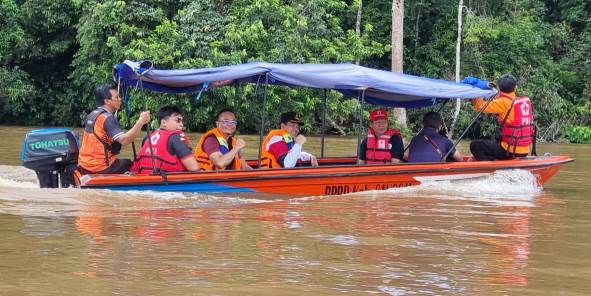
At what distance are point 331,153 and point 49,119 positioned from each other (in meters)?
13.2

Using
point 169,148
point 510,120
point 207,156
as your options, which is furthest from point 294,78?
point 510,120

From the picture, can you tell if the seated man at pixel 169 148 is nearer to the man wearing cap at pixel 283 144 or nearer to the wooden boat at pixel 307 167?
the wooden boat at pixel 307 167

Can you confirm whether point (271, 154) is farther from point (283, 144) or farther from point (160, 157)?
point (160, 157)

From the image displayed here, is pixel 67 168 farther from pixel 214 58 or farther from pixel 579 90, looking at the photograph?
pixel 579 90

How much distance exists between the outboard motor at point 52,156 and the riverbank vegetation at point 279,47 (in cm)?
1088

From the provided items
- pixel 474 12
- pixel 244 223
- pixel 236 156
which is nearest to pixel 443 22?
pixel 474 12

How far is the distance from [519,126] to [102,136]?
5.02m

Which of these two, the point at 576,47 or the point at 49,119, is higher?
the point at 576,47

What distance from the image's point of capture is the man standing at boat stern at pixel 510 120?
997 centimetres

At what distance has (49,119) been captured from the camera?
1037 inches

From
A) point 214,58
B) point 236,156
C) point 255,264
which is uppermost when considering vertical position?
point 214,58

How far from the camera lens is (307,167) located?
891 centimetres

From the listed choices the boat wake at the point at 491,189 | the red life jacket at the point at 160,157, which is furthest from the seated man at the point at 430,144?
the red life jacket at the point at 160,157

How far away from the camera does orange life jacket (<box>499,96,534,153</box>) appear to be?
9961mm
